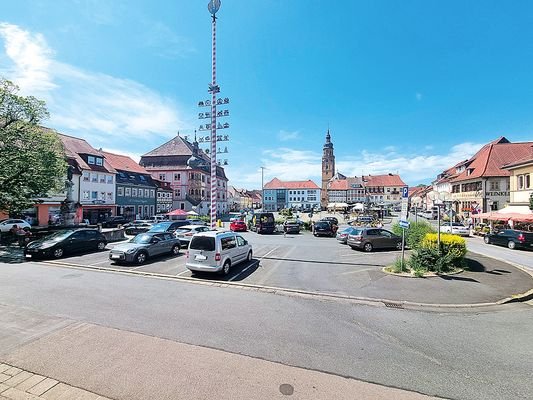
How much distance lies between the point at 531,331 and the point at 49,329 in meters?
11.0

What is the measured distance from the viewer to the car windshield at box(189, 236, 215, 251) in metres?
11.3

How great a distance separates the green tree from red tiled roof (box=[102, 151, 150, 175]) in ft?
102

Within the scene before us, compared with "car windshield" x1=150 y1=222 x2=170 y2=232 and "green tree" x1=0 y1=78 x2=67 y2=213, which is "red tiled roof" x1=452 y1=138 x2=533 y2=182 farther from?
"green tree" x1=0 y1=78 x2=67 y2=213

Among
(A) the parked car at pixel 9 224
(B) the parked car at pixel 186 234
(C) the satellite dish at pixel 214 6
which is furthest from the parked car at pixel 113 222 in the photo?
(C) the satellite dish at pixel 214 6

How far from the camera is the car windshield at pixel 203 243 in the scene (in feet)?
37.0

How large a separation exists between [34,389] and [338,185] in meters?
119

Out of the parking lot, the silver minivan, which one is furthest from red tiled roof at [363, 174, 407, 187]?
the silver minivan

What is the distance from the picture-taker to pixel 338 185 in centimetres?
11800

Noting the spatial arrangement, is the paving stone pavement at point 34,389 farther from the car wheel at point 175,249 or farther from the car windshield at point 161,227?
the car windshield at point 161,227

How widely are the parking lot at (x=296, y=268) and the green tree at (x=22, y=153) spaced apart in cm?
774

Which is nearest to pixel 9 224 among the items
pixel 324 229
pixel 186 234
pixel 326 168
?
pixel 186 234

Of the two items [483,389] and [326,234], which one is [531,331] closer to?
[483,389]

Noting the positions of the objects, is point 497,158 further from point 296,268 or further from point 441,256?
point 296,268

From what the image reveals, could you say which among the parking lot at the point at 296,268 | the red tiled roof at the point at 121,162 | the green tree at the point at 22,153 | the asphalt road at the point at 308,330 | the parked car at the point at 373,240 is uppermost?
the red tiled roof at the point at 121,162
